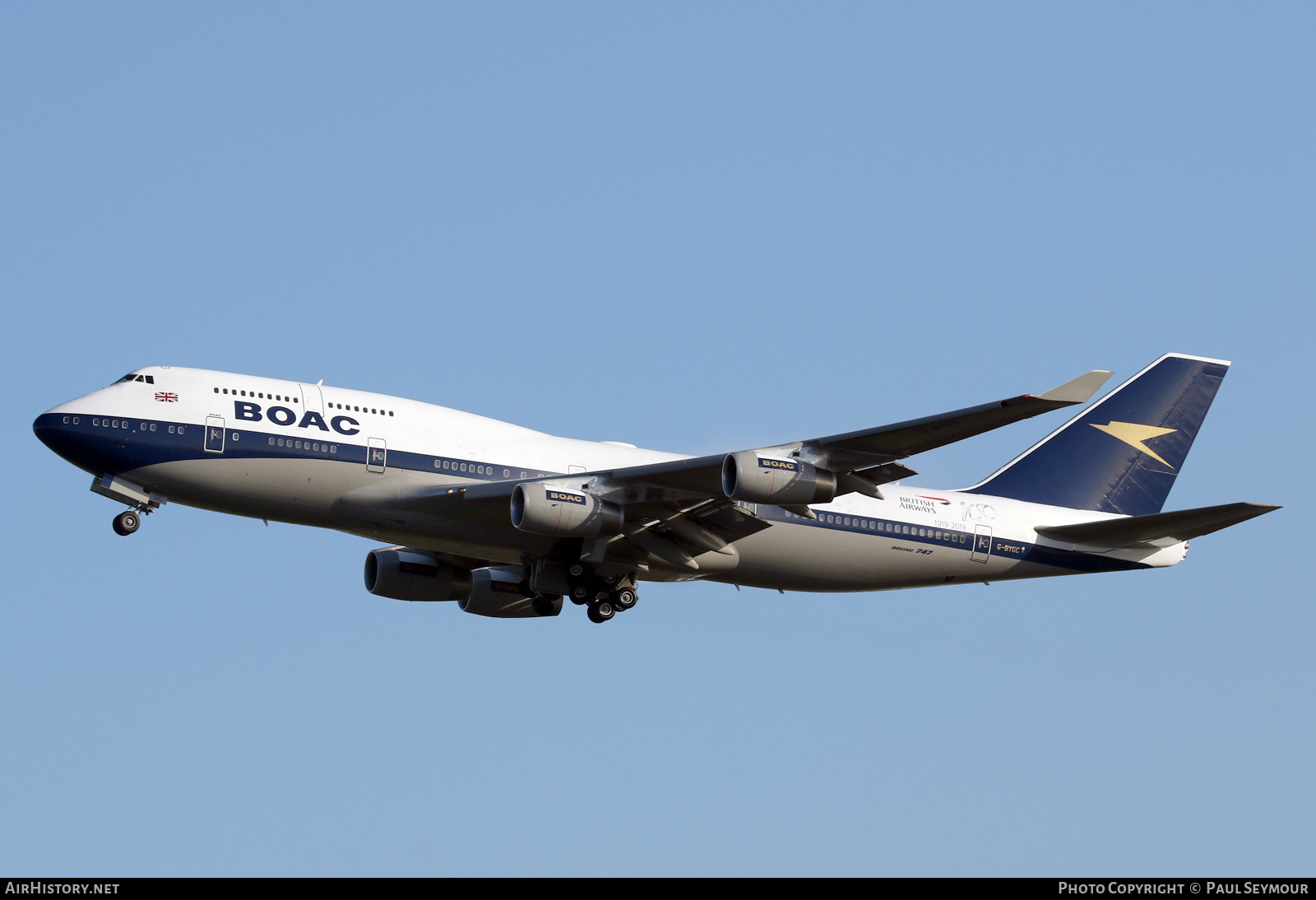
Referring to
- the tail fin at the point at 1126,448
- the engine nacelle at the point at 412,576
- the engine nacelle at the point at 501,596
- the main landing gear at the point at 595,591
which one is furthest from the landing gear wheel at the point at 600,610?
the tail fin at the point at 1126,448

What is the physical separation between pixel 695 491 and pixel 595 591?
454 cm

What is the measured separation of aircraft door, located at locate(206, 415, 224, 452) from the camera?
108 feet

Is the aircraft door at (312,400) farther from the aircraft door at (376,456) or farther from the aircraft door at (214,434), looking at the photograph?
the aircraft door at (214,434)

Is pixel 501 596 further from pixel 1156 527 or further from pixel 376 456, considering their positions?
pixel 1156 527

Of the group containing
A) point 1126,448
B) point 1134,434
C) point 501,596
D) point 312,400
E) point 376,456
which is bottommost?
point 501,596

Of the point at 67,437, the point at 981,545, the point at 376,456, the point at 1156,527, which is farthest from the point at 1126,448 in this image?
the point at 67,437

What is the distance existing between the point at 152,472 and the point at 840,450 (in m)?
15.1

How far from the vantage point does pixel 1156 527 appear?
3662cm

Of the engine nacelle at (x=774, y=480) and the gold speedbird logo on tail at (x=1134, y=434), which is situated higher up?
the gold speedbird logo on tail at (x=1134, y=434)

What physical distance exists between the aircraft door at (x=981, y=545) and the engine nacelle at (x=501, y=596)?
430 inches

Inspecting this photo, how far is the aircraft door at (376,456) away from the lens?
33.4 m

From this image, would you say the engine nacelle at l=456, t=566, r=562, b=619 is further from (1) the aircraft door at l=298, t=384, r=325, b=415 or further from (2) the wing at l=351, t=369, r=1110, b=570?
(1) the aircraft door at l=298, t=384, r=325, b=415
